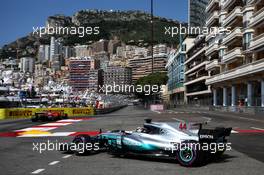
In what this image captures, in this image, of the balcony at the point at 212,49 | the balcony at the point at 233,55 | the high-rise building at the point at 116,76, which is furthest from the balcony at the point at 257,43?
the high-rise building at the point at 116,76

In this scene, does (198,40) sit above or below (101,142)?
above

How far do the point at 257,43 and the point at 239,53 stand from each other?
356 inches

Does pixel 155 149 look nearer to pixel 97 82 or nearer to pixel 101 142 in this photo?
pixel 101 142

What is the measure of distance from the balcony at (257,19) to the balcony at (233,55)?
6.27 m

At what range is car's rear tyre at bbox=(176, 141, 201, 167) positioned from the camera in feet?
32.3

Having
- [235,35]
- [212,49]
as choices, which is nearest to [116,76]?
[212,49]

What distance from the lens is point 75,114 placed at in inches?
1930

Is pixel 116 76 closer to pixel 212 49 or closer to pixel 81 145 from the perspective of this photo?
pixel 212 49

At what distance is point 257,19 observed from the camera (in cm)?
5119

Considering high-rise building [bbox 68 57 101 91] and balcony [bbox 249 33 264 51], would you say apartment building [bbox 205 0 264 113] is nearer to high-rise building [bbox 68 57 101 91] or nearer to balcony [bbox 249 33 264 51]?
balcony [bbox 249 33 264 51]

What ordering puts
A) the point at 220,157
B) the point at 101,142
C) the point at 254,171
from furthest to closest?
the point at 101,142, the point at 220,157, the point at 254,171

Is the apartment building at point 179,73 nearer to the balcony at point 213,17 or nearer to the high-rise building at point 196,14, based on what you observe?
the high-rise building at point 196,14

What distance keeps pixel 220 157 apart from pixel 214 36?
68.1m

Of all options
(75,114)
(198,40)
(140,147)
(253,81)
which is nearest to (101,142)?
(140,147)
